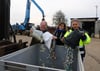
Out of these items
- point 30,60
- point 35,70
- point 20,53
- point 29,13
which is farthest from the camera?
point 29,13

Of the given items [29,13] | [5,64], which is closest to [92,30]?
[29,13]

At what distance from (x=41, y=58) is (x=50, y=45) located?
0.42m

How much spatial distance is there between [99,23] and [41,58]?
2779cm

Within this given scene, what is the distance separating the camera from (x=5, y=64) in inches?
101

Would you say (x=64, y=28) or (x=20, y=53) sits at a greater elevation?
(x=64, y=28)

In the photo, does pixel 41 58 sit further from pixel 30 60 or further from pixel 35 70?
pixel 35 70

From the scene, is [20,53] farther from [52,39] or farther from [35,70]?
[35,70]

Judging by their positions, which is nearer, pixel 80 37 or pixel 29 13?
pixel 80 37

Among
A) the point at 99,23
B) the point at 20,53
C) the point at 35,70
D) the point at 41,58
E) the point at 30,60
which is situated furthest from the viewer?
the point at 99,23

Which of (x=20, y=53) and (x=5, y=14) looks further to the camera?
(x=5, y=14)

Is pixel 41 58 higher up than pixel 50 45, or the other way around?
pixel 50 45

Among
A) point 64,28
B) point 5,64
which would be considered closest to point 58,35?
point 64,28

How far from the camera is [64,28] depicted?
5020 millimetres

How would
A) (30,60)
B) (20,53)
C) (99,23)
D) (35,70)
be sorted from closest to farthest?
1. (35,70)
2. (20,53)
3. (30,60)
4. (99,23)
